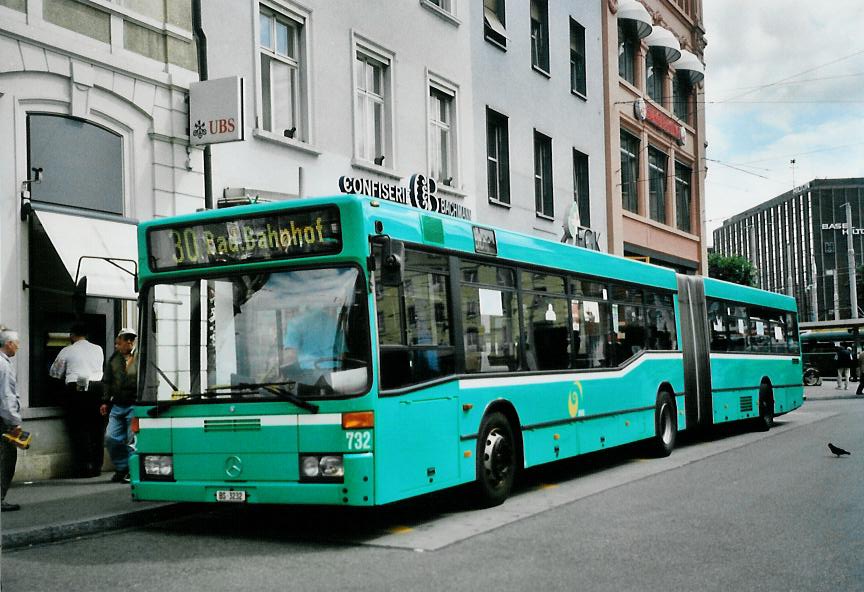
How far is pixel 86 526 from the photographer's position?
29.3 feet

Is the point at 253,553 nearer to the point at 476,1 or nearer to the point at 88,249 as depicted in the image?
the point at 88,249

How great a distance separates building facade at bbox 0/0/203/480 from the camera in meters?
12.0

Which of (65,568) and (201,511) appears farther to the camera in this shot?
(201,511)

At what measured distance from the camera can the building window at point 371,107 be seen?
18.4 metres

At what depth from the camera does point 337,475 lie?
8.09 metres

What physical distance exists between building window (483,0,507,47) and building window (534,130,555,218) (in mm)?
2779

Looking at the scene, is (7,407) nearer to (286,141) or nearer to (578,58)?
(286,141)

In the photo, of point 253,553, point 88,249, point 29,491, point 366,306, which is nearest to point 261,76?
point 88,249

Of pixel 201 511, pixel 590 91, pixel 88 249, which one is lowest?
pixel 201 511

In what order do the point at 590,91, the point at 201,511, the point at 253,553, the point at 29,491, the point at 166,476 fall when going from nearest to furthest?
1. the point at 253,553
2. the point at 166,476
3. the point at 201,511
4. the point at 29,491
5. the point at 590,91

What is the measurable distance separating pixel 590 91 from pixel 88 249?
64.2 feet

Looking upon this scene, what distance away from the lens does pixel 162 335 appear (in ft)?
29.0

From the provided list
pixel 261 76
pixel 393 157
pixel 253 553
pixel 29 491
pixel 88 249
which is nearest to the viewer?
pixel 253 553

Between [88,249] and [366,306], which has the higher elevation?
[88,249]
